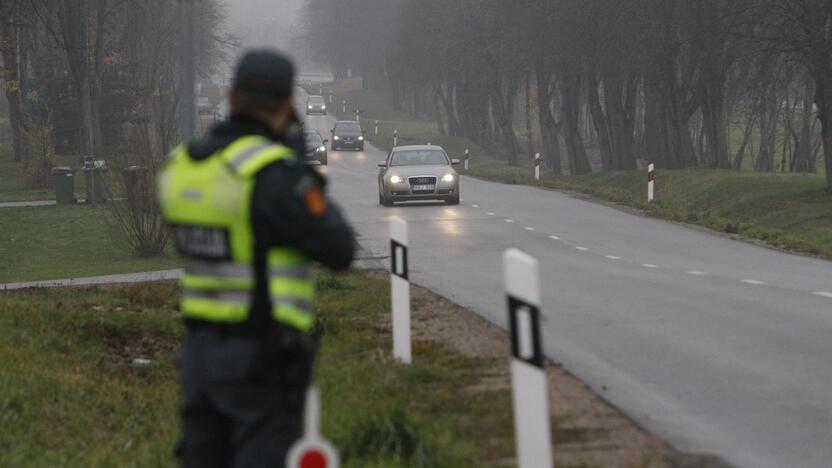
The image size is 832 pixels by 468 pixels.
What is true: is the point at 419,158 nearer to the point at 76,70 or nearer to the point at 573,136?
the point at 76,70

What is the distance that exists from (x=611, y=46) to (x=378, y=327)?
110 ft

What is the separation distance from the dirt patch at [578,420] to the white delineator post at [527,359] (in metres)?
0.82

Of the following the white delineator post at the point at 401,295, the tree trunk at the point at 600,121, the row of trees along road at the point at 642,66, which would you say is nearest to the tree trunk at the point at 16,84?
the row of trees along road at the point at 642,66

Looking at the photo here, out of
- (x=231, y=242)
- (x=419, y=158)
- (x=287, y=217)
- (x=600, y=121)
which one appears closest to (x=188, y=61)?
(x=231, y=242)

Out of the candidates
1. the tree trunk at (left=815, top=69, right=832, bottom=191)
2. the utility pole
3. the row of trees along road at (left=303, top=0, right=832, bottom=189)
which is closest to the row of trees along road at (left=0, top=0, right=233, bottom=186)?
the row of trees along road at (left=303, top=0, right=832, bottom=189)

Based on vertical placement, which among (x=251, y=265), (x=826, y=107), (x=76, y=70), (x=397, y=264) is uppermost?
(x=76, y=70)

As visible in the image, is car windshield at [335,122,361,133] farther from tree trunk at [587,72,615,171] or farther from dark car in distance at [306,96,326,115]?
dark car in distance at [306,96,326,115]

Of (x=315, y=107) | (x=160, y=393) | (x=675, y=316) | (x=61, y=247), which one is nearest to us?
(x=160, y=393)

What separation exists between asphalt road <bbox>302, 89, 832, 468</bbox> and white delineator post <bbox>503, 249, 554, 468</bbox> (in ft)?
5.97

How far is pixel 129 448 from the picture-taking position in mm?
8492

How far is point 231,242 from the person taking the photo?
14.2ft

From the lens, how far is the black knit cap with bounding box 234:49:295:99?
14.0 ft

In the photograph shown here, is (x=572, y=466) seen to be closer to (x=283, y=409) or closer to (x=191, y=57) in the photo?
(x=283, y=409)

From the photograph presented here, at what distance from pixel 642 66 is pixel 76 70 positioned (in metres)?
17.4
